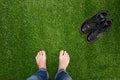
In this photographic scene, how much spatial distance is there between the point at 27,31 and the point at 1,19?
0.31 metres

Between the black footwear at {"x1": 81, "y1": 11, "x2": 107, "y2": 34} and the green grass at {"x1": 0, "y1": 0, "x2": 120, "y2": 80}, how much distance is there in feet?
0.19

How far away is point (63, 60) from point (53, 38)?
0.27 metres

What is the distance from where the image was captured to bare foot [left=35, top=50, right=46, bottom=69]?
262 cm

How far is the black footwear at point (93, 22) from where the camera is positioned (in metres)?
2.57

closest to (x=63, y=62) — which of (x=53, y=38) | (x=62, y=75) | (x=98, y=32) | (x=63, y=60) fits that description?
(x=63, y=60)

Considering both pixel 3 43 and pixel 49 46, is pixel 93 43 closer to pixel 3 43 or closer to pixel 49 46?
pixel 49 46

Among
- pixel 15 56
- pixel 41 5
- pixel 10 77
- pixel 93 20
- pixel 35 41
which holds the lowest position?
pixel 10 77

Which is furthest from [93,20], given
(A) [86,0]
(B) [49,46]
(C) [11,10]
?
(C) [11,10]

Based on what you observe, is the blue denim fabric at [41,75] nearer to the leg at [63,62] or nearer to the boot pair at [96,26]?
the leg at [63,62]

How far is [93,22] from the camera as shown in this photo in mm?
2613

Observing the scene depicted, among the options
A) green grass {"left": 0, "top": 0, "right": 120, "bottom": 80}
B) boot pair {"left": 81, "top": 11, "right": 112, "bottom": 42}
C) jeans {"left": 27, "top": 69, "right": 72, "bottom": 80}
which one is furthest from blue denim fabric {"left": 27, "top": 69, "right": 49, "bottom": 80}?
boot pair {"left": 81, "top": 11, "right": 112, "bottom": 42}

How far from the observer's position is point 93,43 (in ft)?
8.86

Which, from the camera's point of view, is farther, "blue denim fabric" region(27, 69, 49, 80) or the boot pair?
the boot pair

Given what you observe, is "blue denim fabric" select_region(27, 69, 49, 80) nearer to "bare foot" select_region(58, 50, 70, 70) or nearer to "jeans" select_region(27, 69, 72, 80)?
"jeans" select_region(27, 69, 72, 80)
